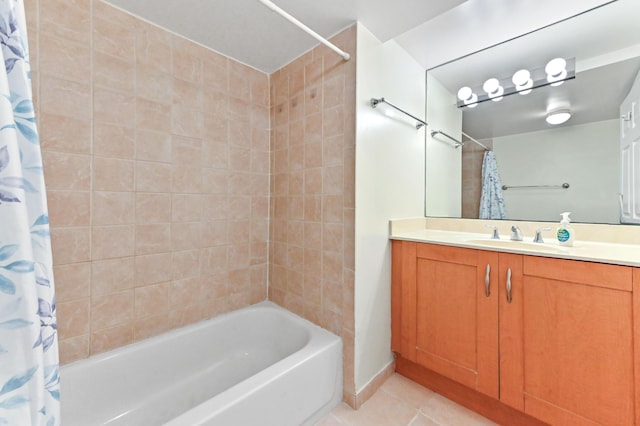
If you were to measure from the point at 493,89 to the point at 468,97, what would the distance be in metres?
0.17

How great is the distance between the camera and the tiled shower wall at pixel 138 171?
1.24 metres

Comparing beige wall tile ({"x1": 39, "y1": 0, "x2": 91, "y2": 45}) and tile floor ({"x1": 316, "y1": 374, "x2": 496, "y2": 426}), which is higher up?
beige wall tile ({"x1": 39, "y1": 0, "x2": 91, "y2": 45})

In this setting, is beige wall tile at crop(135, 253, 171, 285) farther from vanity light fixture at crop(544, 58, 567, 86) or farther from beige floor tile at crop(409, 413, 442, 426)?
vanity light fixture at crop(544, 58, 567, 86)

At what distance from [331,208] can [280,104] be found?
936 millimetres

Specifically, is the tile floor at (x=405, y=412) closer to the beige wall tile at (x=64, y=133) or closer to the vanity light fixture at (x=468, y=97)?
the beige wall tile at (x=64, y=133)

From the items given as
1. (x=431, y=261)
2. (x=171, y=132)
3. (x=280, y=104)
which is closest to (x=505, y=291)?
(x=431, y=261)

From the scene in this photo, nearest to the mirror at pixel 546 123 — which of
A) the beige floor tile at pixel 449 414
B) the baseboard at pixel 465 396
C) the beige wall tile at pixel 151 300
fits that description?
the baseboard at pixel 465 396

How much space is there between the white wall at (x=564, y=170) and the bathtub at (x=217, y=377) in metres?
1.50

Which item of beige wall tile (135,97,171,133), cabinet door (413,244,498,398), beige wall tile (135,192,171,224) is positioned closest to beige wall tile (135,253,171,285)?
beige wall tile (135,192,171,224)

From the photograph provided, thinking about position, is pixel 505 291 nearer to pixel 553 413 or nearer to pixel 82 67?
pixel 553 413

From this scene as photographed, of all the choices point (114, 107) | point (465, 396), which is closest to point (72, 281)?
point (114, 107)

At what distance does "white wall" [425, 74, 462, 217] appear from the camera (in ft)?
6.86

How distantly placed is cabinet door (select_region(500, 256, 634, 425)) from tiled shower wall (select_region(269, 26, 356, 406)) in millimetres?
790

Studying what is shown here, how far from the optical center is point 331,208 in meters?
1.61
